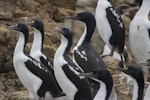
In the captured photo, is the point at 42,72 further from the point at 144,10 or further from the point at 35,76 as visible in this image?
the point at 144,10

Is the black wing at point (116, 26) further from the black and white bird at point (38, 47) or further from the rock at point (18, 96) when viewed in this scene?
the rock at point (18, 96)

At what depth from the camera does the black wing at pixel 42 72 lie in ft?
46.2

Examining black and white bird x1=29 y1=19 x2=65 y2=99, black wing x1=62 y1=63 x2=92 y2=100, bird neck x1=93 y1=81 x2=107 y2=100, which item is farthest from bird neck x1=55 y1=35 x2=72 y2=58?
bird neck x1=93 y1=81 x2=107 y2=100

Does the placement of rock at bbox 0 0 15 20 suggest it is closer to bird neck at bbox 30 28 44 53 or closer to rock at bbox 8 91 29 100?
bird neck at bbox 30 28 44 53

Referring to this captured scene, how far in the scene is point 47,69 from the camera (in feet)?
46.9

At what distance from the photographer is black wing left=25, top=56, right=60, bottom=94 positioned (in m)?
14.1

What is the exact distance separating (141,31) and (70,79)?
9.75 ft

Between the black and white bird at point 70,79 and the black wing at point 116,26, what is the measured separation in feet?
6.98

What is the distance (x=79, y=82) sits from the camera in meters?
13.6

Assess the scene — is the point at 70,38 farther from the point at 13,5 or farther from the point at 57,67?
the point at 13,5

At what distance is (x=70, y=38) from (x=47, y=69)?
2.56 ft

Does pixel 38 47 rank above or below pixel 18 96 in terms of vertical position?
above

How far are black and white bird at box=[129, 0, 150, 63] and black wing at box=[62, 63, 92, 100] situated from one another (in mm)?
2897

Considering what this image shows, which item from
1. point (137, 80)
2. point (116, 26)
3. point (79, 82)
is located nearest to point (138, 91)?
point (137, 80)
